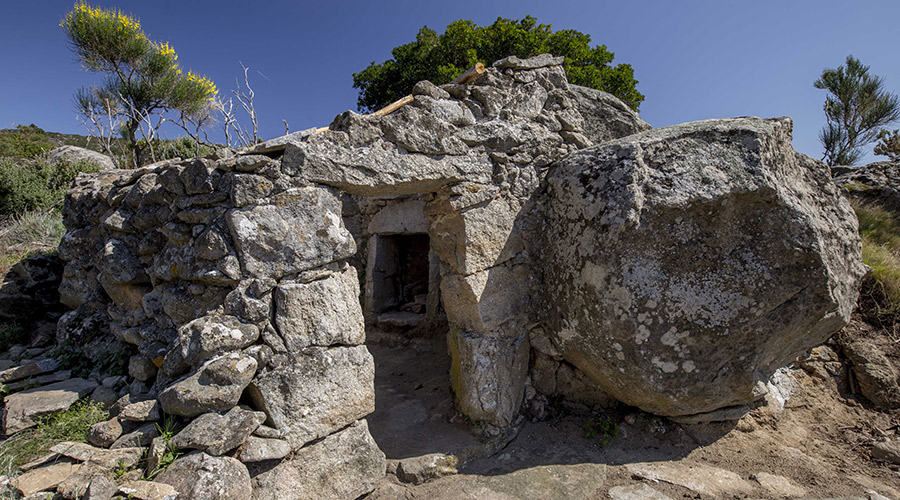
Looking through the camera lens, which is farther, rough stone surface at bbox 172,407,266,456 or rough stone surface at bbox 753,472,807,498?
rough stone surface at bbox 753,472,807,498

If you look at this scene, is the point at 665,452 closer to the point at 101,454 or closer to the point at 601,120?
the point at 601,120

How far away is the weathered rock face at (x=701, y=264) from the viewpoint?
2.77 meters

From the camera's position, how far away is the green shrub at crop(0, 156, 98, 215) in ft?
23.5

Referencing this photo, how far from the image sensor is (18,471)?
2.13 metres

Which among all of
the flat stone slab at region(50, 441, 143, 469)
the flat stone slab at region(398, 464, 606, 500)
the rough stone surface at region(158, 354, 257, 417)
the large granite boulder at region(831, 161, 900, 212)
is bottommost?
the flat stone slab at region(398, 464, 606, 500)

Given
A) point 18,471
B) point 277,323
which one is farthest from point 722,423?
point 18,471

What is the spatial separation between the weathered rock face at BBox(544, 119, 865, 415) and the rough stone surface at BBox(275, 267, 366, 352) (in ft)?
5.22

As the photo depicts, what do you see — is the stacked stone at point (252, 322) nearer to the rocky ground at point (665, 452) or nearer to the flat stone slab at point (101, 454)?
the flat stone slab at point (101, 454)

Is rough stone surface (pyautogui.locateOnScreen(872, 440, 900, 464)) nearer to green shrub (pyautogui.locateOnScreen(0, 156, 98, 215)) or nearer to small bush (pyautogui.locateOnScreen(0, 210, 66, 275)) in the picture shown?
small bush (pyautogui.locateOnScreen(0, 210, 66, 275))

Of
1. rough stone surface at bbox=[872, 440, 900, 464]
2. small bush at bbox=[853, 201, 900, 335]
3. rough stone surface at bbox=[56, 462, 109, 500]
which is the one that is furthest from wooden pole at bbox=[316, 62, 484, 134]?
small bush at bbox=[853, 201, 900, 335]

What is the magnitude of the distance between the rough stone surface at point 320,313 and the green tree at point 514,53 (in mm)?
8323

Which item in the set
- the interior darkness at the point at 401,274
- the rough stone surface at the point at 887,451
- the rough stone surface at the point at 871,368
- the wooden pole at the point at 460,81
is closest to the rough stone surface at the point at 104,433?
the wooden pole at the point at 460,81

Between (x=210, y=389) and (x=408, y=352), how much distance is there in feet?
11.9

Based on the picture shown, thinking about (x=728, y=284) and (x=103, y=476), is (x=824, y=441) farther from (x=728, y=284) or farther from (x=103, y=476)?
(x=103, y=476)
